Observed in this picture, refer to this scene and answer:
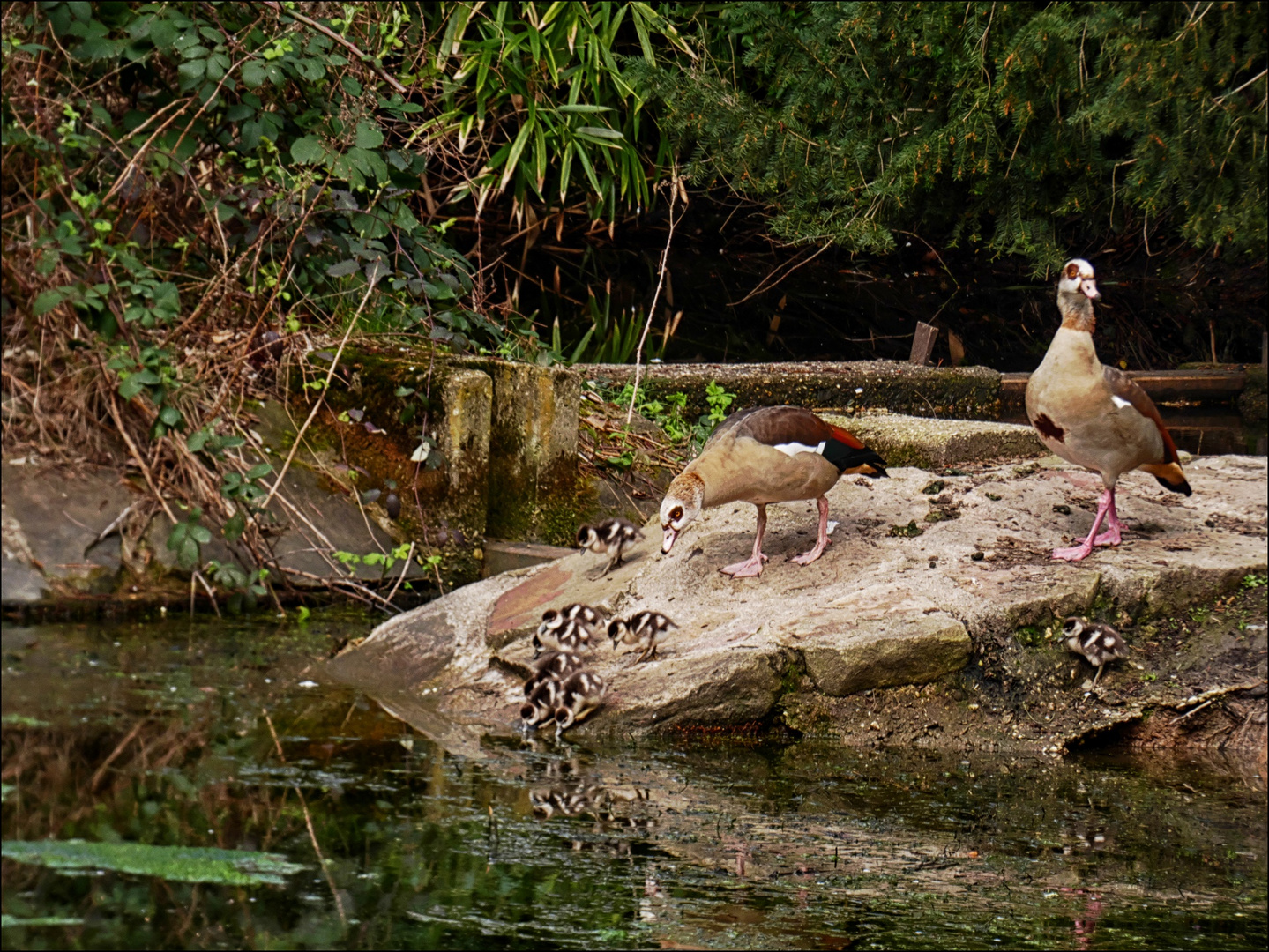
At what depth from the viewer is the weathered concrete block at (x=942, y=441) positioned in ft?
24.0

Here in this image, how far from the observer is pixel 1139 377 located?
11133 mm

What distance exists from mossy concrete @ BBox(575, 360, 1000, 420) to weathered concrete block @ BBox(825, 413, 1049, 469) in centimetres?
108

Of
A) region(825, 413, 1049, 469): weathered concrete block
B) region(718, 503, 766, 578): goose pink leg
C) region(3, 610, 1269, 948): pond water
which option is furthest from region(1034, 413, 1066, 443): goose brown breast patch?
region(825, 413, 1049, 469): weathered concrete block

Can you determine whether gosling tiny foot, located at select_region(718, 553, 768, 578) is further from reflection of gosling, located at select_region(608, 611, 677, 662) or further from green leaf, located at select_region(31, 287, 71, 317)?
green leaf, located at select_region(31, 287, 71, 317)

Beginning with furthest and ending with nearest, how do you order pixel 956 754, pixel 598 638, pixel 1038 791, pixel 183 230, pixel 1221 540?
pixel 183 230 < pixel 1221 540 < pixel 598 638 < pixel 956 754 < pixel 1038 791

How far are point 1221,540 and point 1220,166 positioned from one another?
2.00m

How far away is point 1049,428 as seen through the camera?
5.70 metres

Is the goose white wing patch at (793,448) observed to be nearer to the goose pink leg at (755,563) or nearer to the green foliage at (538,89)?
the goose pink leg at (755,563)

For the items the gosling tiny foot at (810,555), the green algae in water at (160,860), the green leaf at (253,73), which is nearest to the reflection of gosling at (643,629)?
the gosling tiny foot at (810,555)

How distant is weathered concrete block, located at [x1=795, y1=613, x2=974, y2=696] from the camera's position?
495 centimetres

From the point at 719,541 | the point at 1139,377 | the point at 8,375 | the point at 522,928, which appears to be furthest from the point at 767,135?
the point at 522,928

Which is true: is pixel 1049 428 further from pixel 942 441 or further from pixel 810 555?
pixel 942 441

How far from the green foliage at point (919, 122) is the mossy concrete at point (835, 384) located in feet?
5.49

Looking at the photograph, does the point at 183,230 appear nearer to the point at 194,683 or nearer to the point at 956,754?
the point at 194,683
